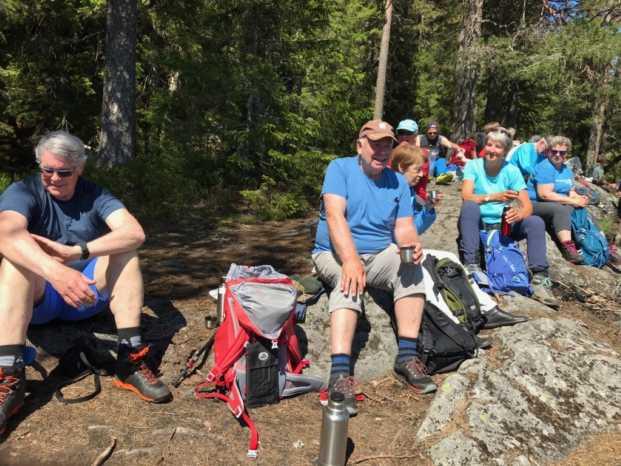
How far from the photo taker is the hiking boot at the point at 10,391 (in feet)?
9.46

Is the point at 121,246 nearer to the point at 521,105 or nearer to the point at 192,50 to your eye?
the point at 192,50

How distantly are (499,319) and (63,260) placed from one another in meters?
3.44

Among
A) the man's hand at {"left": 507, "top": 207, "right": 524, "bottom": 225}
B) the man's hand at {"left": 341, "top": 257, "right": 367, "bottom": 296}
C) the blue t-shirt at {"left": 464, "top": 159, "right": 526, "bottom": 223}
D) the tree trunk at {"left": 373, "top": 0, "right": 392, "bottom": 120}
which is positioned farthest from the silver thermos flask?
the tree trunk at {"left": 373, "top": 0, "right": 392, "bottom": 120}

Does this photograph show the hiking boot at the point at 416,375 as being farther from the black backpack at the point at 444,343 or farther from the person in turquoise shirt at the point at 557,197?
the person in turquoise shirt at the point at 557,197

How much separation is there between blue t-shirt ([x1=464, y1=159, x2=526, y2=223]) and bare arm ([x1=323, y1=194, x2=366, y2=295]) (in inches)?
93.7

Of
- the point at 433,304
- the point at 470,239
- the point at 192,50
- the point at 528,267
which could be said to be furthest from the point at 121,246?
the point at 192,50

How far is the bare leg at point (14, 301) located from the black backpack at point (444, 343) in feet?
8.87

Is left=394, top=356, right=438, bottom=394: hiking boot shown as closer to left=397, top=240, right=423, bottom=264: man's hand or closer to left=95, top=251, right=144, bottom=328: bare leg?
left=397, top=240, right=423, bottom=264: man's hand

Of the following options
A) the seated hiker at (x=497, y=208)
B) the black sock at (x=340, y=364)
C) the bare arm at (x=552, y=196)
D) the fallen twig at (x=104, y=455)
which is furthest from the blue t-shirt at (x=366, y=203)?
the bare arm at (x=552, y=196)

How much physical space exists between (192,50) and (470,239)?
9.80 meters

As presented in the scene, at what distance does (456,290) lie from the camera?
429cm

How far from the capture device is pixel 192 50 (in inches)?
497

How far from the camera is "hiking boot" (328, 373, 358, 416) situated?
3324mm

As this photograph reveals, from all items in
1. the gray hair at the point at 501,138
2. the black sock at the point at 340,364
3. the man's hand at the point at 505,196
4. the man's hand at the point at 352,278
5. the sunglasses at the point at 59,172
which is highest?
the gray hair at the point at 501,138
